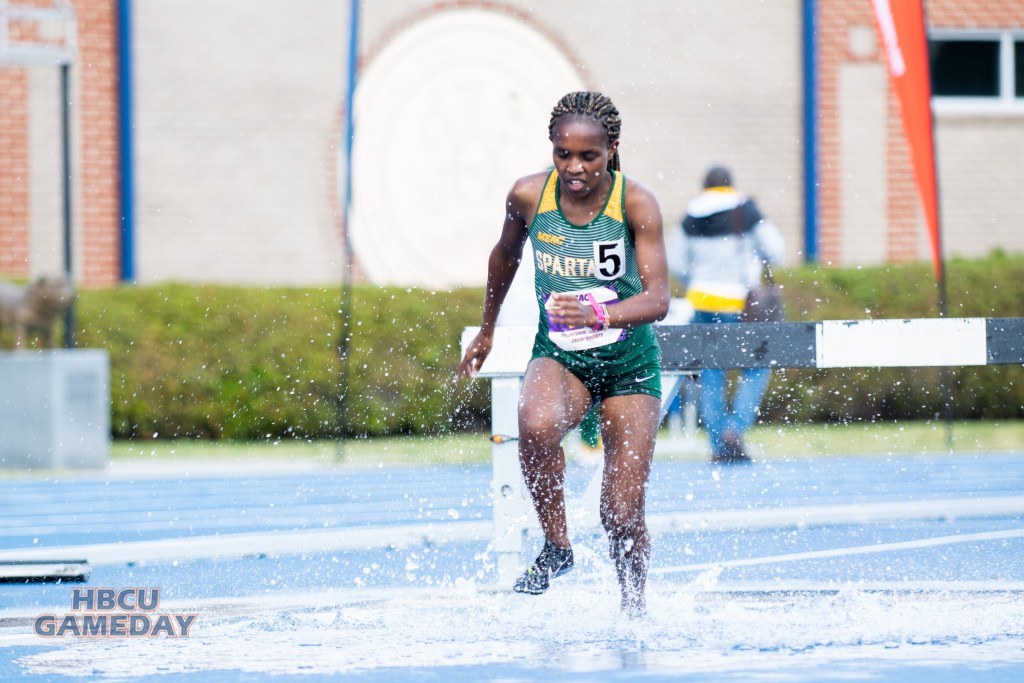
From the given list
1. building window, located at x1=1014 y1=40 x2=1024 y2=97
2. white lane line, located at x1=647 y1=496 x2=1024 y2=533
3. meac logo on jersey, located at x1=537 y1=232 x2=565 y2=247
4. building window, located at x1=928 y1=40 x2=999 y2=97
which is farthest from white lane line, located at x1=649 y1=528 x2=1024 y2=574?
building window, located at x1=1014 y1=40 x2=1024 y2=97

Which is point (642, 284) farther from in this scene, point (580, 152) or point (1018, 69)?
point (1018, 69)

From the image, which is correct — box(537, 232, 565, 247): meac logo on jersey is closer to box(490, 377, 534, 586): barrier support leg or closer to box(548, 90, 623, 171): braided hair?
box(548, 90, 623, 171): braided hair

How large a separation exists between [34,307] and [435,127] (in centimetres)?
613

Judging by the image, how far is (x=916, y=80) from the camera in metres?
12.5

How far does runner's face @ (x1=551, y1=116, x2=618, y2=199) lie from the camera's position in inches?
220

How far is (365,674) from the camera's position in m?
4.93

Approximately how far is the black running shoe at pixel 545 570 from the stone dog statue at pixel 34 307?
357 inches

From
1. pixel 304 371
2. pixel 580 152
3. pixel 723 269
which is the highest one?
pixel 580 152

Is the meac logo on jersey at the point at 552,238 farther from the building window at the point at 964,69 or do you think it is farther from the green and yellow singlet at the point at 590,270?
the building window at the point at 964,69

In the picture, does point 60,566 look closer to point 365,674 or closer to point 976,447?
point 365,674

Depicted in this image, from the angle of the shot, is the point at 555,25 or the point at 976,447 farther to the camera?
the point at 555,25

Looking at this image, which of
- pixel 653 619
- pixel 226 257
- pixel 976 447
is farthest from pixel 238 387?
pixel 653 619

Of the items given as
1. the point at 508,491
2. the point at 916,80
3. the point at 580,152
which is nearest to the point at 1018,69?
the point at 916,80

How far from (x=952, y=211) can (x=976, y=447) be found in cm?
675
